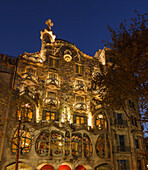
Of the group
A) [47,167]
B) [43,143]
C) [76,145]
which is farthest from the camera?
[76,145]

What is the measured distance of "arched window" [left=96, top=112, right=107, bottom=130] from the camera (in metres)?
31.7

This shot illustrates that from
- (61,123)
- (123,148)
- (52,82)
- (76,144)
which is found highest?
(52,82)

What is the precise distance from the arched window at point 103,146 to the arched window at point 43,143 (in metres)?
8.91

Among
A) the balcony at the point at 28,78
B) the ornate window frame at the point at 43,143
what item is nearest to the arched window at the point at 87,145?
the ornate window frame at the point at 43,143

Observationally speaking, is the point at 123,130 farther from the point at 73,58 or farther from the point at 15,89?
the point at 15,89

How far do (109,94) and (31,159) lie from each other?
54.6ft

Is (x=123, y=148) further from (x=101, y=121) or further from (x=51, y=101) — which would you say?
(x=51, y=101)

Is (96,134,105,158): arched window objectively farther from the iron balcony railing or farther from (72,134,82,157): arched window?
the iron balcony railing

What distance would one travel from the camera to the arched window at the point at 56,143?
89.3 ft

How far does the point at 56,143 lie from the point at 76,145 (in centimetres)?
397

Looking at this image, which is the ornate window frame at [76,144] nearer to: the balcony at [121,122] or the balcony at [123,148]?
the balcony at [123,148]

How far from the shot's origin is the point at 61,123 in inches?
1171

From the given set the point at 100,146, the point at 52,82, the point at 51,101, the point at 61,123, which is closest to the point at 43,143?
the point at 61,123

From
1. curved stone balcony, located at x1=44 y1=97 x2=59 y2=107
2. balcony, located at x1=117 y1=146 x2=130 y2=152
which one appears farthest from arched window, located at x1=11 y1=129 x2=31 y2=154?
balcony, located at x1=117 y1=146 x2=130 y2=152
